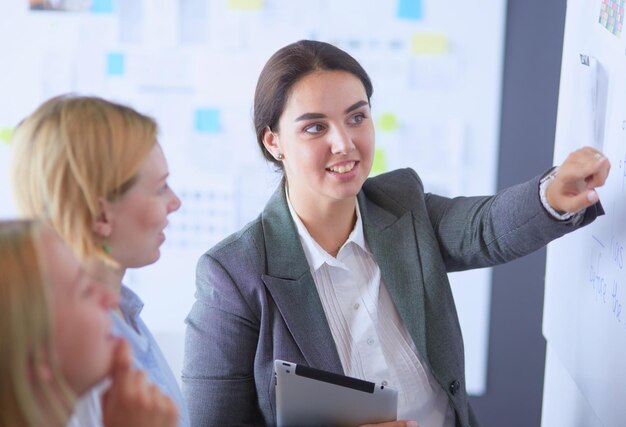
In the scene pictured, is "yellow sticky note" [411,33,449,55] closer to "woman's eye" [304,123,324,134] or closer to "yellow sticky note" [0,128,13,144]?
"woman's eye" [304,123,324,134]

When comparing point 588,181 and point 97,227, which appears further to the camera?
point 588,181

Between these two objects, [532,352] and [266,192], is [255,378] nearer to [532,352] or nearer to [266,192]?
[266,192]

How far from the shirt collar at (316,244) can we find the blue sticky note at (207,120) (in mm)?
1083

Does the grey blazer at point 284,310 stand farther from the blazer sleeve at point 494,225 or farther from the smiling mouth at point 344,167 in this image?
the smiling mouth at point 344,167

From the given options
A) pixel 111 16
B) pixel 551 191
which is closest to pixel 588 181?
pixel 551 191

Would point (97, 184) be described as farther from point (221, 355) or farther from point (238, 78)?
point (238, 78)

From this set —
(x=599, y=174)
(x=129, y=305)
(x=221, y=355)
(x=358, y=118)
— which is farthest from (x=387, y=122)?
(x=129, y=305)

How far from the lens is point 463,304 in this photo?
281 cm

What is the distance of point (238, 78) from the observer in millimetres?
2744

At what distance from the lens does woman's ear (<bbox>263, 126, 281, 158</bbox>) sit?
1.78 metres

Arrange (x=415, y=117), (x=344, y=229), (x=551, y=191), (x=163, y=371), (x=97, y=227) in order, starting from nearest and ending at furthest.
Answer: (x=97, y=227), (x=163, y=371), (x=551, y=191), (x=344, y=229), (x=415, y=117)

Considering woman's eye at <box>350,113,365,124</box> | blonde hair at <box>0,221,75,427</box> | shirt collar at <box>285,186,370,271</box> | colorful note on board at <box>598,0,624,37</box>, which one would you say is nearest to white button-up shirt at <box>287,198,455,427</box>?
shirt collar at <box>285,186,370,271</box>

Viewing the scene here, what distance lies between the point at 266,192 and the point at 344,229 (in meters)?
1.11

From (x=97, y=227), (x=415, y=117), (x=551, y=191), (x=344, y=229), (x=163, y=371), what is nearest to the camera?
(x=97, y=227)
